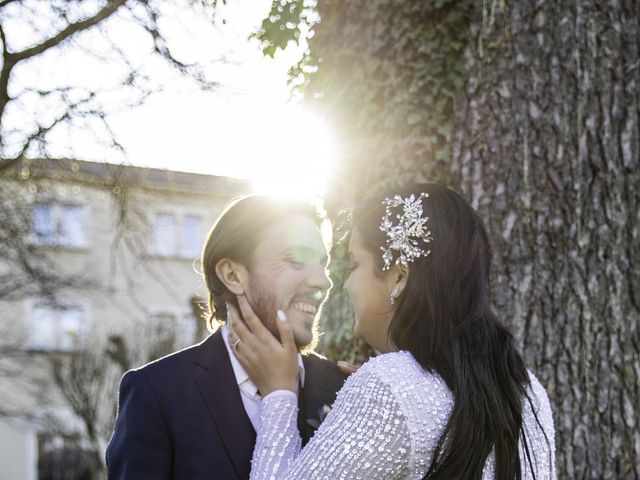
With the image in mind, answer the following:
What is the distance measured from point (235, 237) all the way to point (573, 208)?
1.49 m

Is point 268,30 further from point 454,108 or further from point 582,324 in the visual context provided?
point 582,324

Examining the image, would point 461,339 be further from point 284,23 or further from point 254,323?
point 284,23

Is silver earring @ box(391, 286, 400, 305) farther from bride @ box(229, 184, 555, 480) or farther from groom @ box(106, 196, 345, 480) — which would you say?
groom @ box(106, 196, 345, 480)

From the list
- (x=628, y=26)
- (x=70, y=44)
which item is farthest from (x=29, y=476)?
(x=628, y=26)

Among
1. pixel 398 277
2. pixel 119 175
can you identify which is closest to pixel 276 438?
pixel 398 277

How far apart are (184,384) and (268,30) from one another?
92.5 inches

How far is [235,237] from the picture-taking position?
371cm

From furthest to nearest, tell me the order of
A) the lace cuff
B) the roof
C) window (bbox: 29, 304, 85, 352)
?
window (bbox: 29, 304, 85, 352)
the roof
the lace cuff

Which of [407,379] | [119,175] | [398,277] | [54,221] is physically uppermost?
[54,221]

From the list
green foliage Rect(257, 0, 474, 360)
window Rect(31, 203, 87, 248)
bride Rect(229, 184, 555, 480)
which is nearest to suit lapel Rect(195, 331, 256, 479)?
bride Rect(229, 184, 555, 480)

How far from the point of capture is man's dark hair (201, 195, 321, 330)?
3695 mm

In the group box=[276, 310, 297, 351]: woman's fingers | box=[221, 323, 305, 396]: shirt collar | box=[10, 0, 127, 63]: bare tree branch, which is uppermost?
box=[10, 0, 127, 63]: bare tree branch

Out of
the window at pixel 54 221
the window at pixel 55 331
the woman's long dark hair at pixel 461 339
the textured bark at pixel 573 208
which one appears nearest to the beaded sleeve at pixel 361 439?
the woman's long dark hair at pixel 461 339

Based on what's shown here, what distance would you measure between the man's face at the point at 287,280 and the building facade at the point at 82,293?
1.75 metres
